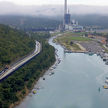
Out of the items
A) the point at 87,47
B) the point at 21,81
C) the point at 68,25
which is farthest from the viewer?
the point at 68,25

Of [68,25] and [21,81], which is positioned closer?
[21,81]

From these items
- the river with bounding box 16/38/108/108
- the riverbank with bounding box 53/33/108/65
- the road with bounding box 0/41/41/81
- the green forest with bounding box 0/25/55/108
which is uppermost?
the road with bounding box 0/41/41/81

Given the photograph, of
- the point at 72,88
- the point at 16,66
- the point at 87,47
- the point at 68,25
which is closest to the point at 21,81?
the point at 16,66

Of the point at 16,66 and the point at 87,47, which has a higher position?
the point at 16,66

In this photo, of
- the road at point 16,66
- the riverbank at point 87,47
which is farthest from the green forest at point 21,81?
the riverbank at point 87,47

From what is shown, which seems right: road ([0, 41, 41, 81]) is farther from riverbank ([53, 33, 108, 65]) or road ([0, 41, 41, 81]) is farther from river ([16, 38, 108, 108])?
riverbank ([53, 33, 108, 65])

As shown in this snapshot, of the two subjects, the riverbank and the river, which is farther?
the riverbank

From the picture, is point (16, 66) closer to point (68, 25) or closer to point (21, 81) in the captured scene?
point (21, 81)

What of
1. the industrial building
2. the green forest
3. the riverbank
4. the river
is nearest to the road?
the green forest

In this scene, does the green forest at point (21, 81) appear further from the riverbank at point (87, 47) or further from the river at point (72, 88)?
the riverbank at point (87, 47)

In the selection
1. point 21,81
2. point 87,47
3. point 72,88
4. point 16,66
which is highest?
point 16,66
